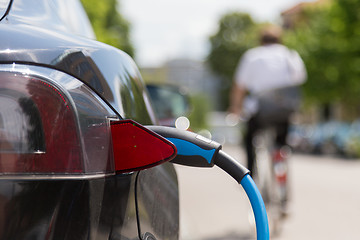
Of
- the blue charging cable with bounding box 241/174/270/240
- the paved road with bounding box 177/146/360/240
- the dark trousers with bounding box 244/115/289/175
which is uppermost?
the blue charging cable with bounding box 241/174/270/240

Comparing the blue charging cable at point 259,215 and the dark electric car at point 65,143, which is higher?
the dark electric car at point 65,143

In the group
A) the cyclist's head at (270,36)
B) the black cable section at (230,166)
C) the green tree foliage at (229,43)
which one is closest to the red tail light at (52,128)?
the black cable section at (230,166)

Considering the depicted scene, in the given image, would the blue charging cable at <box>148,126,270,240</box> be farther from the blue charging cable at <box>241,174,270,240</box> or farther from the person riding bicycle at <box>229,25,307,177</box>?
the person riding bicycle at <box>229,25,307,177</box>

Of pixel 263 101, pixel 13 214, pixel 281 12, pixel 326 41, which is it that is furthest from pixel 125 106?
pixel 281 12

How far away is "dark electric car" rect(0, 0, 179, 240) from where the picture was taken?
1334mm

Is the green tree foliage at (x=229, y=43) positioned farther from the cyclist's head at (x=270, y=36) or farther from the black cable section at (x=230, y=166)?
A: the black cable section at (x=230, y=166)

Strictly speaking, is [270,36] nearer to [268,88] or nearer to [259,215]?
[268,88]

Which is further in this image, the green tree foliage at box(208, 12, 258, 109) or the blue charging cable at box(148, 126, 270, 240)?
the green tree foliage at box(208, 12, 258, 109)

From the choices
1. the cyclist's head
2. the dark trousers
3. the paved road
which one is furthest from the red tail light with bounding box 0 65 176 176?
the cyclist's head

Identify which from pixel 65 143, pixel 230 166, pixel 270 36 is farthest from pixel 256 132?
pixel 65 143

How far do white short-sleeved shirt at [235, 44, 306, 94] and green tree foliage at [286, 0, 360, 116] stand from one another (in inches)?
937

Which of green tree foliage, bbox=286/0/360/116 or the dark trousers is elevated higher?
the dark trousers

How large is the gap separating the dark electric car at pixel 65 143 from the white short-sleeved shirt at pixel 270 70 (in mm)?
3688

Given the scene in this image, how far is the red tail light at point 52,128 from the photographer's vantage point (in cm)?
135
